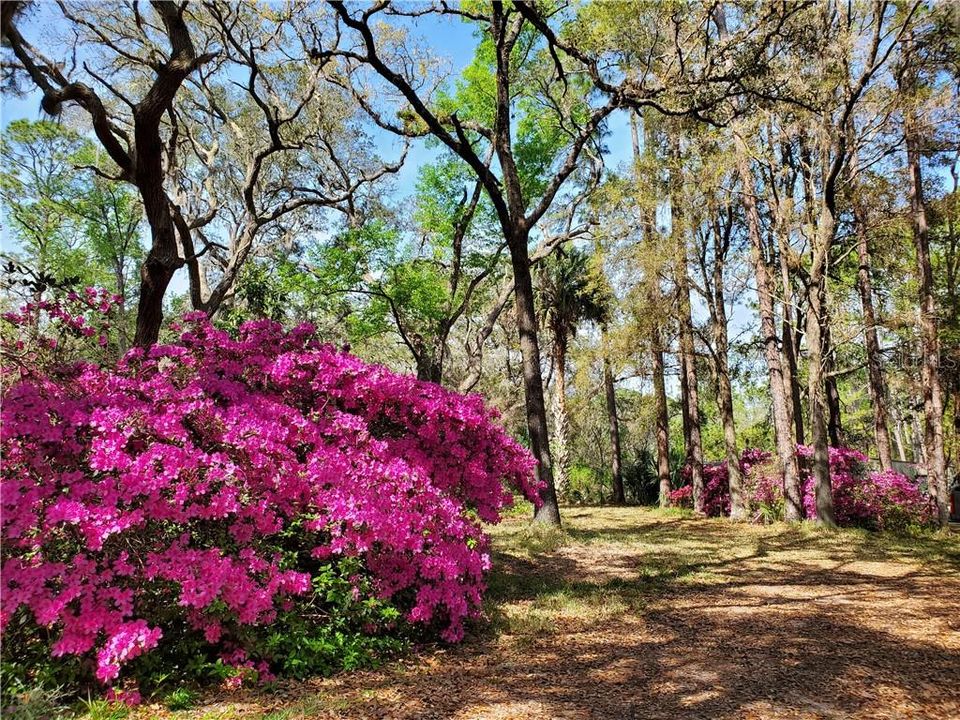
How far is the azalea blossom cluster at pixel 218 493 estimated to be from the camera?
3246mm

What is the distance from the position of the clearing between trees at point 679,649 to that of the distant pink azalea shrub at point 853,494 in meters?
3.56

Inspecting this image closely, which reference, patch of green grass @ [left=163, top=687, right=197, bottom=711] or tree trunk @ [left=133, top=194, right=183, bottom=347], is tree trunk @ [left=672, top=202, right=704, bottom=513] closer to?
tree trunk @ [left=133, top=194, right=183, bottom=347]

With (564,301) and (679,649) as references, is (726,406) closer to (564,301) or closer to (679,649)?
(564,301)

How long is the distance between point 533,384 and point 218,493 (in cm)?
791

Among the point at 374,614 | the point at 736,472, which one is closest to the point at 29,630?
the point at 374,614

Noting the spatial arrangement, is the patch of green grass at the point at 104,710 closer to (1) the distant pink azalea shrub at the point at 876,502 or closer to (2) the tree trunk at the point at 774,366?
(2) the tree trunk at the point at 774,366

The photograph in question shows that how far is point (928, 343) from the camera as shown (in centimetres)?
1179

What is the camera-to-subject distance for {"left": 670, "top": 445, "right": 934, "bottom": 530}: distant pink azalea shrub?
11953 millimetres

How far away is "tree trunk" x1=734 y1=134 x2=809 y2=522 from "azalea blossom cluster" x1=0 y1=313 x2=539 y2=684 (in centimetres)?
929

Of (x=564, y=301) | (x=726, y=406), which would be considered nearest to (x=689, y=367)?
(x=726, y=406)

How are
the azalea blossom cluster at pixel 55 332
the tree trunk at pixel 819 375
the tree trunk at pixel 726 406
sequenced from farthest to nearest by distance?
the tree trunk at pixel 726 406
the tree trunk at pixel 819 375
the azalea blossom cluster at pixel 55 332

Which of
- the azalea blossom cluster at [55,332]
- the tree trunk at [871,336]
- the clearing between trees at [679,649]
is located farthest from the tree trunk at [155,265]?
the tree trunk at [871,336]

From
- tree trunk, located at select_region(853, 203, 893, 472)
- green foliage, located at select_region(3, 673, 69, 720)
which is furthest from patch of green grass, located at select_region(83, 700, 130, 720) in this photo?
tree trunk, located at select_region(853, 203, 893, 472)

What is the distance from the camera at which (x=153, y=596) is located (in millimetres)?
3650
